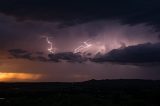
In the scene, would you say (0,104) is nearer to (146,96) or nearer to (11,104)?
(11,104)

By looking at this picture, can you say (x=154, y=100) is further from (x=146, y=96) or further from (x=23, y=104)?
(x=23, y=104)

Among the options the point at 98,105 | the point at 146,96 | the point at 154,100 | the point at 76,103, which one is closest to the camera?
the point at 98,105

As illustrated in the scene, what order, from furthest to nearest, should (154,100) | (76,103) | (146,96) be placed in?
(146,96)
(154,100)
(76,103)

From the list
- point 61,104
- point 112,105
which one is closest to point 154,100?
point 112,105

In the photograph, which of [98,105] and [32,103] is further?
[32,103]

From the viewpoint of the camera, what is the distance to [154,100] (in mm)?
104188

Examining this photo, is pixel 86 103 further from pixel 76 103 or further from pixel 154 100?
pixel 154 100

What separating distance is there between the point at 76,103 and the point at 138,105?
17.1 metres

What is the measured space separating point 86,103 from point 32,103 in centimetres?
1575

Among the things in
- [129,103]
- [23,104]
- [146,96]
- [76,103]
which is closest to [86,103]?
[76,103]

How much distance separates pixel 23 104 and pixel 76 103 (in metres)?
14.9

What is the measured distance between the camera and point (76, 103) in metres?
97.4

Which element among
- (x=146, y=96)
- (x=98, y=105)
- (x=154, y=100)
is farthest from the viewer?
(x=146, y=96)

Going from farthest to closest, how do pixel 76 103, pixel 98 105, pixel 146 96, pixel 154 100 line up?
pixel 146 96 < pixel 154 100 < pixel 76 103 < pixel 98 105
